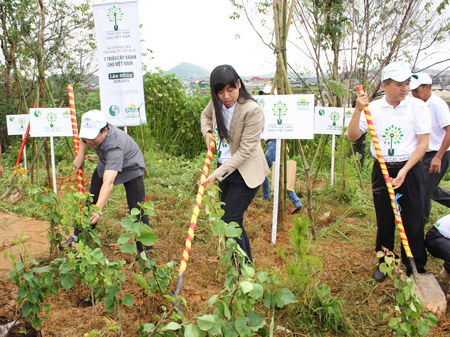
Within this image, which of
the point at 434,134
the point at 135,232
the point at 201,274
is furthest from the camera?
the point at 434,134

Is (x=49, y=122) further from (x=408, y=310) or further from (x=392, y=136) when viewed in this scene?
(x=408, y=310)

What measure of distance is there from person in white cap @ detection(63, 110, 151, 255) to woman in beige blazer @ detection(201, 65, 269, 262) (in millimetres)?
752

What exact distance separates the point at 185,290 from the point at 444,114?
114 inches

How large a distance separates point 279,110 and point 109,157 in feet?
5.74

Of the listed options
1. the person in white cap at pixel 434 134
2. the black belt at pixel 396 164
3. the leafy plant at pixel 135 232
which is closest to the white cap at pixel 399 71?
the black belt at pixel 396 164

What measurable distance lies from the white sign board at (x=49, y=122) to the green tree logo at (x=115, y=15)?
54.4 inches

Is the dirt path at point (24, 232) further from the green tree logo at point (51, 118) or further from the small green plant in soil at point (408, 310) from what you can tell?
the small green plant in soil at point (408, 310)

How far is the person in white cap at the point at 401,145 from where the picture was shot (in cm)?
299

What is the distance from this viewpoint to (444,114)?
3770 mm

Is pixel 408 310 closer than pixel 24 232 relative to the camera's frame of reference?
Yes

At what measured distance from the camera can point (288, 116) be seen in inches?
→ 156

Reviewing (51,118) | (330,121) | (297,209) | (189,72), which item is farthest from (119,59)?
(189,72)

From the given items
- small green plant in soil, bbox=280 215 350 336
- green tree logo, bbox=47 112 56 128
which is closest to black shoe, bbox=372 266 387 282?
small green plant in soil, bbox=280 215 350 336

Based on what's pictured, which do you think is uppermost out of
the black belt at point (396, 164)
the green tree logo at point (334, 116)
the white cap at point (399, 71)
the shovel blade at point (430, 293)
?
the white cap at point (399, 71)
